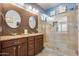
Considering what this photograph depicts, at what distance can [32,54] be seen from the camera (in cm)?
176

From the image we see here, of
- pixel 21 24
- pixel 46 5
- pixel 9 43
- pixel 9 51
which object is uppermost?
pixel 46 5

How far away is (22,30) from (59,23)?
49 cm

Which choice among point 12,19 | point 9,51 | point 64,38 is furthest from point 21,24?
point 64,38

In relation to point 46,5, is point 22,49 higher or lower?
lower

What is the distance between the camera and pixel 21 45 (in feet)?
5.58

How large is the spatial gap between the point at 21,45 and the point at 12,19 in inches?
13.9

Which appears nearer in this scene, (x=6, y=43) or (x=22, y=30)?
(x=6, y=43)

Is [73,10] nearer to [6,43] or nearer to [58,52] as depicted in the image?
[58,52]

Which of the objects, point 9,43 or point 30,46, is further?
point 30,46

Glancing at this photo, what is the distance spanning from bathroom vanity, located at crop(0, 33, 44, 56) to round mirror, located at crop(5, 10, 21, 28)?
0.16m

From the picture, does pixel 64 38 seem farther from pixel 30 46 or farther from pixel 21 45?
pixel 21 45

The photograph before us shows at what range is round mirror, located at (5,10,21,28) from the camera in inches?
66.2

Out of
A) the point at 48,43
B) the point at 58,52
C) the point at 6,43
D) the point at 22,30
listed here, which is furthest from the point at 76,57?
the point at 6,43

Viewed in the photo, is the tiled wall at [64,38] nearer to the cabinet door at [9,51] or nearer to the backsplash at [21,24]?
the backsplash at [21,24]
